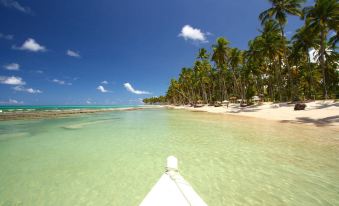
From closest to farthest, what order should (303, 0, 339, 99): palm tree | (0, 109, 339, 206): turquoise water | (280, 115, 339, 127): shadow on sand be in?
(0, 109, 339, 206): turquoise water → (280, 115, 339, 127): shadow on sand → (303, 0, 339, 99): palm tree

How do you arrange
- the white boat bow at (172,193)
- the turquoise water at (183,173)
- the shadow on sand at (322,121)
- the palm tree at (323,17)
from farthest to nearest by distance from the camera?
the palm tree at (323,17) < the shadow on sand at (322,121) < the turquoise water at (183,173) < the white boat bow at (172,193)

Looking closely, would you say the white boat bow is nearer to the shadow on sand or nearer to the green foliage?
the shadow on sand

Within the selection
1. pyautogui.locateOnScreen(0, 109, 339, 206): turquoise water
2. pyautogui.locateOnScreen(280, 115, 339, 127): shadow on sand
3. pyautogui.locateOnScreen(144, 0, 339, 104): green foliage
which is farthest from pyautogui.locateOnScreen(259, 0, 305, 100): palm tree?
pyautogui.locateOnScreen(0, 109, 339, 206): turquoise water

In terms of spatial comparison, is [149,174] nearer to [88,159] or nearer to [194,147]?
[88,159]

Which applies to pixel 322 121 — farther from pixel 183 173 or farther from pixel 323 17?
pixel 323 17

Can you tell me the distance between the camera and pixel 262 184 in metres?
4.32

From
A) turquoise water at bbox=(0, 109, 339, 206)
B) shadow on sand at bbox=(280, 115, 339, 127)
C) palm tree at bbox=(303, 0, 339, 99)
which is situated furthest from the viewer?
palm tree at bbox=(303, 0, 339, 99)

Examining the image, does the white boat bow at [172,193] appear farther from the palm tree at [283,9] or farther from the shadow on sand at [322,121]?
the palm tree at [283,9]

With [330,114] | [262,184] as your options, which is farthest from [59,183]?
[330,114]

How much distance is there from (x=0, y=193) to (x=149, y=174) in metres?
3.52

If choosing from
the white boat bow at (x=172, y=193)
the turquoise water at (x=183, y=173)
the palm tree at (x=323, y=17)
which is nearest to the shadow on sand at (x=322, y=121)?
the turquoise water at (x=183, y=173)

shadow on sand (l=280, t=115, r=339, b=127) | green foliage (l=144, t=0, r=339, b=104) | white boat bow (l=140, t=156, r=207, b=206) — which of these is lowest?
shadow on sand (l=280, t=115, r=339, b=127)

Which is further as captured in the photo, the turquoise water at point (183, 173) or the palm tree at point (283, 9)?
the palm tree at point (283, 9)

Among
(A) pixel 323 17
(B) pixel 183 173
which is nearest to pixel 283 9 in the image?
(A) pixel 323 17
